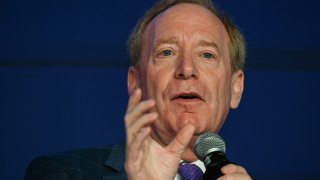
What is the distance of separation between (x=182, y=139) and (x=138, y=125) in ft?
0.52

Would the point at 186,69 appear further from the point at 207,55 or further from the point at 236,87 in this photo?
the point at 236,87

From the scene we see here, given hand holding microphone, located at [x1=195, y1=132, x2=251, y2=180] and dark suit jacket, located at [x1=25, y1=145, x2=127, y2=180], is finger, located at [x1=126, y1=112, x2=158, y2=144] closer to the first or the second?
hand holding microphone, located at [x1=195, y1=132, x2=251, y2=180]

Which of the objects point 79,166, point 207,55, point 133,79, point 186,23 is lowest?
point 79,166

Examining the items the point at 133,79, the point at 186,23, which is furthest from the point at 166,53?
the point at 133,79

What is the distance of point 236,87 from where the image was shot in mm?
2447

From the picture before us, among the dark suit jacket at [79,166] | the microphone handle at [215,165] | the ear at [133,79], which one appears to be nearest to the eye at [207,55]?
the ear at [133,79]

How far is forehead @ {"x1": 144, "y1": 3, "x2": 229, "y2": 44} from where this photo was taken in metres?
2.23

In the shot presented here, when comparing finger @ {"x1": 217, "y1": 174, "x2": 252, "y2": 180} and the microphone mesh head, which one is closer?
finger @ {"x1": 217, "y1": 174, "x2": 252, "y2": 180}

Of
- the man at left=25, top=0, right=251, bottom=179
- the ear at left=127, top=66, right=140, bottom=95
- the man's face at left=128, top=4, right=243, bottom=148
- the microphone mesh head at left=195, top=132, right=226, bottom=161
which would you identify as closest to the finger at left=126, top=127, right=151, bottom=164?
the microphone mesh head at left=195, top=132, right=226, bottom=161

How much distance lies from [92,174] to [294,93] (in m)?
1.15

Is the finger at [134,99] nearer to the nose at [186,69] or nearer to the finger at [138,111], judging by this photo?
the finger at [138,111]

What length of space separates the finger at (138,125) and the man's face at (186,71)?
0.52 metres

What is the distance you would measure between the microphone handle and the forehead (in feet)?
2.50

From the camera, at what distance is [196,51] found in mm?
2164
